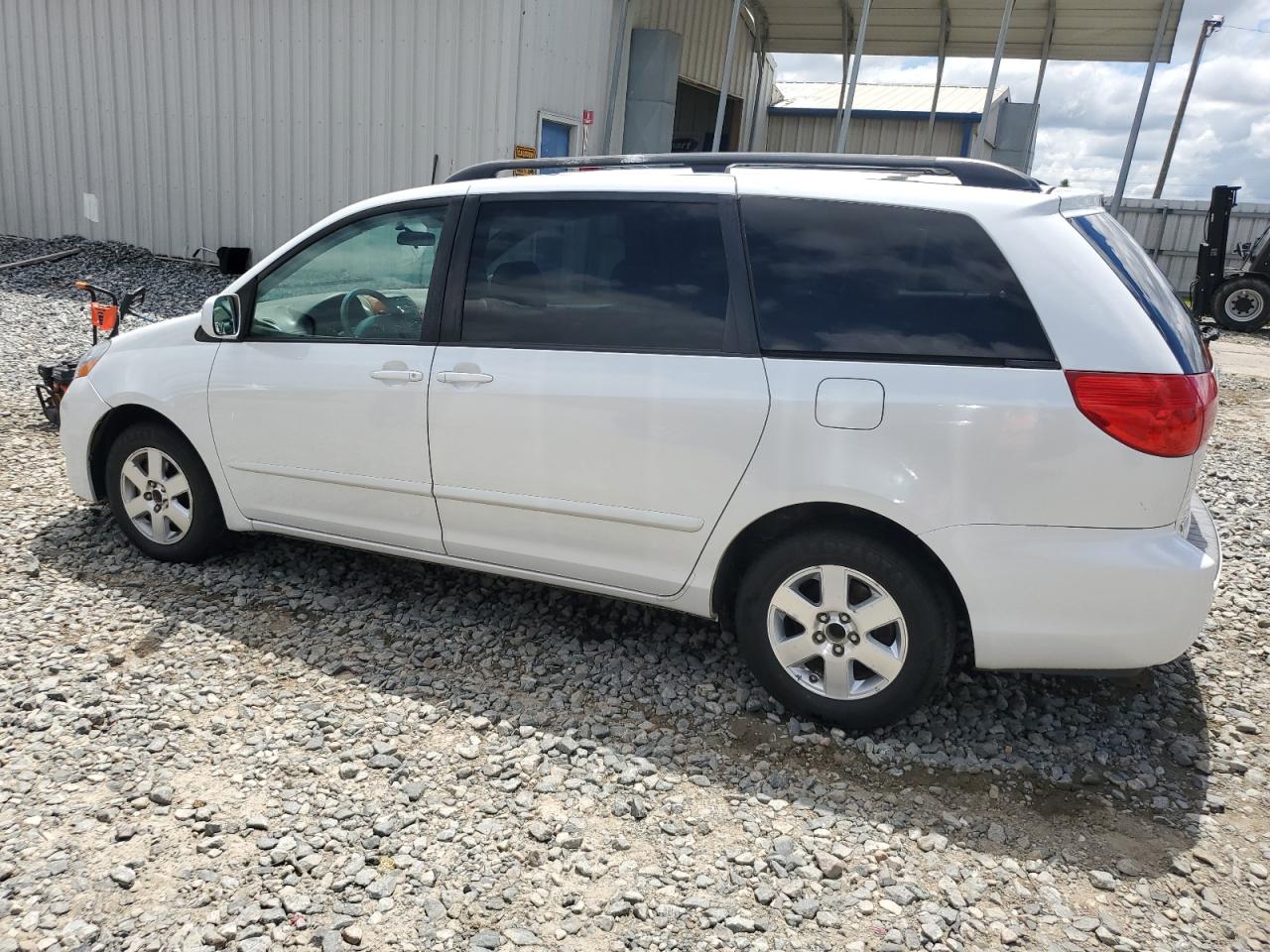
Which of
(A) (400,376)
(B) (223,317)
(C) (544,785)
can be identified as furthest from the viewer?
(B) (223,317)

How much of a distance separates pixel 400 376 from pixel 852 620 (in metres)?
1.90

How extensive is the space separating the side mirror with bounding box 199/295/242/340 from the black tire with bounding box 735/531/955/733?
2.41 m

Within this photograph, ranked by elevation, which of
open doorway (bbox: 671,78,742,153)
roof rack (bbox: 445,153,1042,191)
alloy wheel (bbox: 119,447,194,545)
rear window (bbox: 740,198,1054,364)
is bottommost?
alloy wheel (bbox: 119,447,194,545)

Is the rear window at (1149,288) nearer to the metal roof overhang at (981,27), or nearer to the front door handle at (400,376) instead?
the front door handle at (400,376)

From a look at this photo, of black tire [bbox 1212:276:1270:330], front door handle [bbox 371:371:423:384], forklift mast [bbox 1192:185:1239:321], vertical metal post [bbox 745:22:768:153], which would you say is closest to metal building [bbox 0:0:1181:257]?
vertical metal post [bbox 745:22:768:153]

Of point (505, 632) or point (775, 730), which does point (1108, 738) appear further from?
point (505, 632)

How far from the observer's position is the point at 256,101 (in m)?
12.5

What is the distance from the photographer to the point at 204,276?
12758 millimetres

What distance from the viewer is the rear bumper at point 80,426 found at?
14.4ft

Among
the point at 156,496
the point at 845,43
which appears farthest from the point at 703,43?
the point at 156,496

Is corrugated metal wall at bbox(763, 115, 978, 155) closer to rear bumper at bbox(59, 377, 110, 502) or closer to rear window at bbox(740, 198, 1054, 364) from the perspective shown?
rear bumper at bbox(59, 377, 110, 502)

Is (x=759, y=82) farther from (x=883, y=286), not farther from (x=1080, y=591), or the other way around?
(x=1080, y=591)

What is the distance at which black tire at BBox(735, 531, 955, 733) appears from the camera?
10.1 ft

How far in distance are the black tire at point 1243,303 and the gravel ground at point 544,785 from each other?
47.5ft
